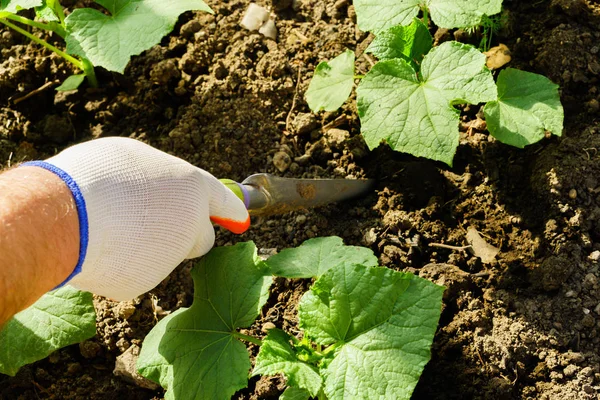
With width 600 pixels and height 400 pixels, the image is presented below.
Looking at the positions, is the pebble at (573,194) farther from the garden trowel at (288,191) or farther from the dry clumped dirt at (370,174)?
the garden trowel at (288,191)

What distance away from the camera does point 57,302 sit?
7.38ft

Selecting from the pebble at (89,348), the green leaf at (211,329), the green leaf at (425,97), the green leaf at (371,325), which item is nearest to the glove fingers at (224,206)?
the green leaf at (211,329)

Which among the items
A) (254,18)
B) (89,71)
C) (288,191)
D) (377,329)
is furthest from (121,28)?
(377,329)

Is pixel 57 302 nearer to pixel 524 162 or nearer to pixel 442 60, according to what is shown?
pixel 442 60

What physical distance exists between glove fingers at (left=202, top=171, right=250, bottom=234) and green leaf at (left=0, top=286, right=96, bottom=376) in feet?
1.90

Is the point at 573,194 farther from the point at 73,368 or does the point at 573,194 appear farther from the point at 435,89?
the point at 73,368

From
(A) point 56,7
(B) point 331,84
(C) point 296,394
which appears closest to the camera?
(C) point 296,394

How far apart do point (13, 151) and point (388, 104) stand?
182 centimetres

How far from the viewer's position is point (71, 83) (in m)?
2.94

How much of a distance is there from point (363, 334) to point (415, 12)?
1.30m

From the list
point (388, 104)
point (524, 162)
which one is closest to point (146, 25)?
point (388, 104)

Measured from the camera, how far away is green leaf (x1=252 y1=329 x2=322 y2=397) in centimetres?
177

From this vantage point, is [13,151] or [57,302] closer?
[57,302]

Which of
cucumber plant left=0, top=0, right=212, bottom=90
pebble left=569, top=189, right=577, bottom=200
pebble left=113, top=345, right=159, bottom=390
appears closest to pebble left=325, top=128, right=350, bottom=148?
cucumber plant left=0, top=0, right=212, bottom=90
